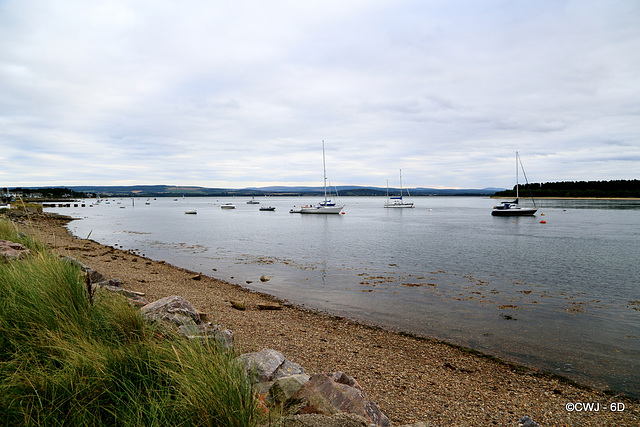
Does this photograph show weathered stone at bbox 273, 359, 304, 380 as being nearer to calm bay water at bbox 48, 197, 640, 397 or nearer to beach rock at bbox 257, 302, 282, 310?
calm bay water at bbox 48, 197, 640, 397

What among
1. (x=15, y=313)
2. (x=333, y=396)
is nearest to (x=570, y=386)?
(x=333, y=396)

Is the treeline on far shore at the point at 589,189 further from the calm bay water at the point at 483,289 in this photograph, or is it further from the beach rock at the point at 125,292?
the beach rock at the point at 125,292

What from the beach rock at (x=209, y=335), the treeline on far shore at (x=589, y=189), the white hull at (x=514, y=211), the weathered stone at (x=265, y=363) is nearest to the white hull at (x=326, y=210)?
the white hull at (x=514, y=211)

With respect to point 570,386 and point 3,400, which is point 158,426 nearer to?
point 3,400

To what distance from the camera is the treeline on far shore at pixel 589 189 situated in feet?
561

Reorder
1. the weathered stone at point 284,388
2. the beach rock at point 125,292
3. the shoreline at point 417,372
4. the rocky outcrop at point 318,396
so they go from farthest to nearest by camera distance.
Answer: the beach rock at point 125,292 < the shoreline at point 417,372 < the weathered stone at point 284,388 < the rocky outcrop at point 318,396

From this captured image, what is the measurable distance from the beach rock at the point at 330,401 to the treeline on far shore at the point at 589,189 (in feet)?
594

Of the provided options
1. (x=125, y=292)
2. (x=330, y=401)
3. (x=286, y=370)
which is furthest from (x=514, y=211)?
(x=330, y=401)

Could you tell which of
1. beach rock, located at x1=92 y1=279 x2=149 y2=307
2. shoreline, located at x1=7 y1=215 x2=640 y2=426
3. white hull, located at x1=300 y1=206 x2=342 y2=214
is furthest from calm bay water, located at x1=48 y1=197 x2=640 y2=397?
white hull, located at x1=300 y1=206 x2=342 y2=214

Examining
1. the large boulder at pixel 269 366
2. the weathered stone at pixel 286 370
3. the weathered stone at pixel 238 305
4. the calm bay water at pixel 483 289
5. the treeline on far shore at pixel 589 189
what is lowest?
the calm bay water at pixel 483 289

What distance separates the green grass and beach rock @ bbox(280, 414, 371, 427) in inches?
14.1

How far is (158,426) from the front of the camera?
304 cm

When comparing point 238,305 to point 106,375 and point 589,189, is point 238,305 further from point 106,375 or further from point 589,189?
point 589,189

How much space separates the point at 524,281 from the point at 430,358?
12.5 meters
